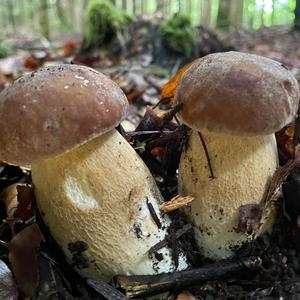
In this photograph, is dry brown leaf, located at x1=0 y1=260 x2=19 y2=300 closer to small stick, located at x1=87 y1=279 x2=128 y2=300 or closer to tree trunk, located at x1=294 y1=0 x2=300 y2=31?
small stick, located at x1=87 y1=279 x2=128 y2=300

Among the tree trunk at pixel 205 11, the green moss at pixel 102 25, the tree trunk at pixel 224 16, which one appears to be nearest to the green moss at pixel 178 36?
the green moss at pixel 102 25

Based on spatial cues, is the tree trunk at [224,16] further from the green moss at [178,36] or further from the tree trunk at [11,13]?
the tree trunk at [11,13]

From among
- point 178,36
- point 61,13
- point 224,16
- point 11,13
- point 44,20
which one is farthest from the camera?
point 11,13

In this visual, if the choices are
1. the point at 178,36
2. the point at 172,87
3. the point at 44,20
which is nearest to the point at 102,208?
the point at 172,87

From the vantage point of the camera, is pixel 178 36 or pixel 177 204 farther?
pixel 178 36

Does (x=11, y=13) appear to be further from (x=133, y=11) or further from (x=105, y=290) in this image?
(x=105, y=290)

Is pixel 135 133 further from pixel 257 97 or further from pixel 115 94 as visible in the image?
pixel 257 97
